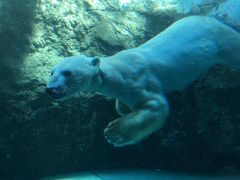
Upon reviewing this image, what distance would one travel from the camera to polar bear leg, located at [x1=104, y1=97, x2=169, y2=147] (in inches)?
153

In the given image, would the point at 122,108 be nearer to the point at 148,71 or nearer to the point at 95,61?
the point at 148,71

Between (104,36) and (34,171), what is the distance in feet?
7.86

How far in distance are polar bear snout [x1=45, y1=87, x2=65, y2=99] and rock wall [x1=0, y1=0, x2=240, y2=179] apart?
64.2 inches

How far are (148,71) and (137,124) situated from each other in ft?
2.61

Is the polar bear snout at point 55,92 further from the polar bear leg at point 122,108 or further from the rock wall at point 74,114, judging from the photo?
the rock wall at point 74,114

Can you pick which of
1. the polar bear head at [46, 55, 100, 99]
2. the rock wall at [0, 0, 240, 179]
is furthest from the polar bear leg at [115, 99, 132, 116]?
the polar bear head at [46, 55, 100, 99]

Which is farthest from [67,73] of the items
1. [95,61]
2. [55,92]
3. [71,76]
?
[95,61]

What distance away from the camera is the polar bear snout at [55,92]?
3283 mm

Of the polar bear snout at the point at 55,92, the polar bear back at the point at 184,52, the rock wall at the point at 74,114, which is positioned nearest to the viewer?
the polar bear snout at the point at 55,92

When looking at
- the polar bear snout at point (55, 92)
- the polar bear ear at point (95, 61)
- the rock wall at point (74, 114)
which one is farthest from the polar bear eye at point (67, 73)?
Result: the rock wall at point (74, 114)

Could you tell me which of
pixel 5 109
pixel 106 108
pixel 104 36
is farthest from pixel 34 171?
pixel 104 36

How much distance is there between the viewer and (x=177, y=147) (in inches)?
211

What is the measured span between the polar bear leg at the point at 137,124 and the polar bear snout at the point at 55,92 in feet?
2.64

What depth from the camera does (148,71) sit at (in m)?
4.37
